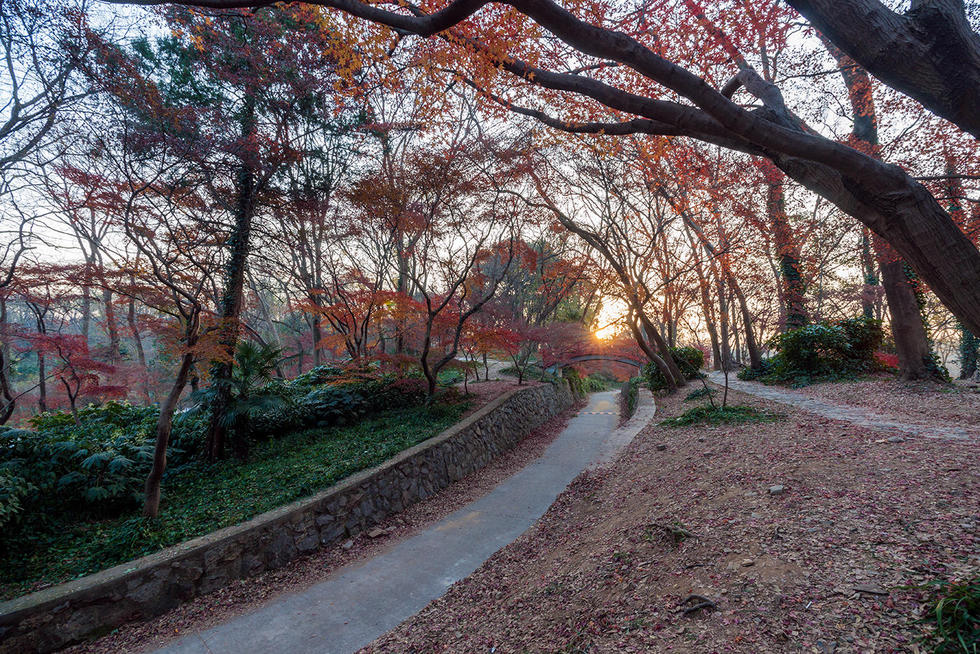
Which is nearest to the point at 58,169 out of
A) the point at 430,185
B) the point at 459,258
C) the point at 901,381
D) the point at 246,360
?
the point at 246,360

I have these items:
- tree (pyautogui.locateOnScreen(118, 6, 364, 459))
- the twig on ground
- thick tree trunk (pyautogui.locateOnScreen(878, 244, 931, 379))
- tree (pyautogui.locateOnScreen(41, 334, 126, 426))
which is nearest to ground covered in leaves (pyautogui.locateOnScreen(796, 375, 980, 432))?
thick tree trunk (pyautogui.locateOnScreen(878, 244, 931, 379))

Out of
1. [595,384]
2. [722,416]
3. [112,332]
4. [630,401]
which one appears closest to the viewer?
[722,416]

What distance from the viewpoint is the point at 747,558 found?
7.60ft

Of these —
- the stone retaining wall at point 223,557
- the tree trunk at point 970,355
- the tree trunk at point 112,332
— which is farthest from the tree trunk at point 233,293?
the tree trunk at point 970,355

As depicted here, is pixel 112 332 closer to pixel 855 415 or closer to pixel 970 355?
pixel 855 415

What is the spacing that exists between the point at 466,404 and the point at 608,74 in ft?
21.3

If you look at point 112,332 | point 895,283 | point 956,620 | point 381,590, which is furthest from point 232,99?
point 895,283

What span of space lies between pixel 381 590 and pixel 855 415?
641cm

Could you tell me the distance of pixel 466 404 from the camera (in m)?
8.92

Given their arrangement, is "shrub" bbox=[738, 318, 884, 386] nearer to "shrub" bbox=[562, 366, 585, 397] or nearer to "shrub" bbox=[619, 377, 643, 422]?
"shrub" bbox=[619, 377, 643, 422]

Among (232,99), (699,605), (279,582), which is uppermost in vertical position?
(232,99)

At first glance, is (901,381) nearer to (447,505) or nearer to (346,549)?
(447,505)

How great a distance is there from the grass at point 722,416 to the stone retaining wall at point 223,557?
150 inches

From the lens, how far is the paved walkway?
4141mm
